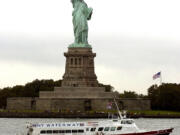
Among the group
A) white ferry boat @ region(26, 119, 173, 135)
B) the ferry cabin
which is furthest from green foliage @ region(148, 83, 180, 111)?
the ferry cabin

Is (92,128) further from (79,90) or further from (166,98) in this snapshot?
(166,98)

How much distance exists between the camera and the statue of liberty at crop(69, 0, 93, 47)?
125 metres

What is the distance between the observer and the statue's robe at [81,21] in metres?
125

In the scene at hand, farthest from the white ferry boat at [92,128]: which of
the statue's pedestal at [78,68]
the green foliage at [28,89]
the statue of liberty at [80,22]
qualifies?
the green foliage at [28,89]

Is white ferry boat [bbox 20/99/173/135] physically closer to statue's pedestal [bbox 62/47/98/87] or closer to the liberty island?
the liberty island

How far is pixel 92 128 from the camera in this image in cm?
6194

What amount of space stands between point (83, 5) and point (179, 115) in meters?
28.9

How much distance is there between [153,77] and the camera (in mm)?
112312

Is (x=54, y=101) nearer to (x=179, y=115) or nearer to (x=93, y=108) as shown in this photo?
(x=93, y=108)

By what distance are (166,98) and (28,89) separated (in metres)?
37.3

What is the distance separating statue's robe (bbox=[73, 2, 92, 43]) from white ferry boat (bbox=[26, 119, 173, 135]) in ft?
210

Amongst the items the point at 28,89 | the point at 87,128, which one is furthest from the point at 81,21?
the point at 87,128

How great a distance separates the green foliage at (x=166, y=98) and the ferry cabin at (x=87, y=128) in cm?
6505

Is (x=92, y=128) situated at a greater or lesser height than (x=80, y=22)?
lesser
